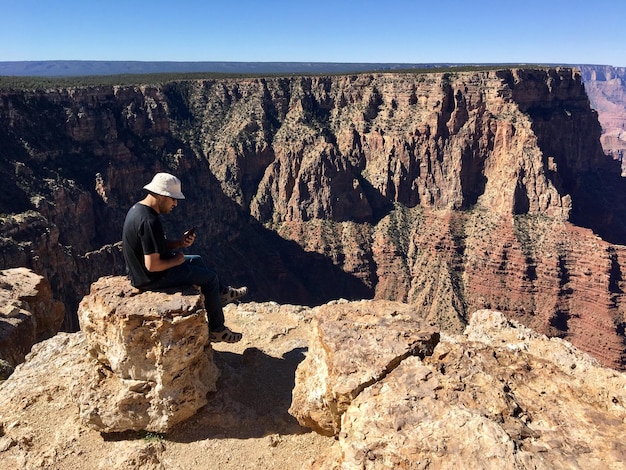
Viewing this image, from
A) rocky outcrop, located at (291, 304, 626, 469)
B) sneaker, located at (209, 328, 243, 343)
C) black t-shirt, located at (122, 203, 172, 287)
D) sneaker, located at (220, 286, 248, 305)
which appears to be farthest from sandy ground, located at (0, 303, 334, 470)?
black t-shirt, located at (122, 203, 172, 287)

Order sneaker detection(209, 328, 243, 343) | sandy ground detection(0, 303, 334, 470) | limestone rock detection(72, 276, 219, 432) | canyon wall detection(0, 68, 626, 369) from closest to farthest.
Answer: sandy ground detection(0, 303, 334, 470), limestone rock detection(72, 276, 219, 432), sneaker detection(209, 328, 243, 343), canyon wall detection(0, 68, 626, 369)

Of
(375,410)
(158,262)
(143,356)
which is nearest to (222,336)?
(143,356)

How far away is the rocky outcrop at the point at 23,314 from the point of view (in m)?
18.5

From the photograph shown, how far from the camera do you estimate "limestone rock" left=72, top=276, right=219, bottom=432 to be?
30.2 ft

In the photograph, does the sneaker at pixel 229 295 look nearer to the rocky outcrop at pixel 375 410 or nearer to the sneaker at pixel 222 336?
the sneaker at pixel 222 336

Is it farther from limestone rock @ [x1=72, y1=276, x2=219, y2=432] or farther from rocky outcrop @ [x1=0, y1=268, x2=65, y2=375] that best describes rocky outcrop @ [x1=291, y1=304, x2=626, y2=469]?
rocky outcrop @ [x1=0, y1=268, x2=65, y2=375]

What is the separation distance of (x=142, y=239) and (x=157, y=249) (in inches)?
13.2

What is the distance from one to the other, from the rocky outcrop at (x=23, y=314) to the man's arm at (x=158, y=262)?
11.8 m

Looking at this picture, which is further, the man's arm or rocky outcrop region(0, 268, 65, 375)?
rocky outcrop region(0, 268, 65, 375)

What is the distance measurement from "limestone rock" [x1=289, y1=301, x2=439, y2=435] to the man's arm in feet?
9.95

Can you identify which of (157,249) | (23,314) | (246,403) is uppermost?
(157,249)

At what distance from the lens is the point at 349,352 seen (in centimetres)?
770

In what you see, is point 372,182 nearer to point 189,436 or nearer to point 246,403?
point 246,403

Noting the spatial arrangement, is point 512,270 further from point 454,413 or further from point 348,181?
point 454,413
